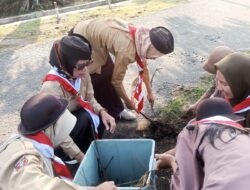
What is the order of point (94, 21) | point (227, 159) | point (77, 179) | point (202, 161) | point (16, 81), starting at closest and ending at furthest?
point (227, 159) → point (202, 161) → point (77, 179) → point (94, 21) → point (16, 81)

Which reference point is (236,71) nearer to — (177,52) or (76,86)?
(76,86)

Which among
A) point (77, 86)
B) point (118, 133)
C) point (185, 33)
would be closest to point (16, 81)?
point (118, 133)

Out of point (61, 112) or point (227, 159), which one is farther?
point (61, 112)

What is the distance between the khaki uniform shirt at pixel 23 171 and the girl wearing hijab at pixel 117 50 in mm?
1550

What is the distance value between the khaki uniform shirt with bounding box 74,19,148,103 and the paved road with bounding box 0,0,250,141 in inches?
48.2

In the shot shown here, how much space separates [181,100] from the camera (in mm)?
4469

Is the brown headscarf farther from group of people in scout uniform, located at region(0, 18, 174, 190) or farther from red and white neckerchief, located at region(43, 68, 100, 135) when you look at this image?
red and white neckerchief, located at region(43, 68, 100, 135)

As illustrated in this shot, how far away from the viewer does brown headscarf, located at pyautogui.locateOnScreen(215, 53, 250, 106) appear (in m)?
2.79

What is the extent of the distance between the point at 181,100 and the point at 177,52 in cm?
200

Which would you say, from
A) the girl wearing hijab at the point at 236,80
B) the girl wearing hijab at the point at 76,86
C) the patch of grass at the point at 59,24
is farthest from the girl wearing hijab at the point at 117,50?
the patch of grass at the point at 59,24

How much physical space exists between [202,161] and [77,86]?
5.04 ft

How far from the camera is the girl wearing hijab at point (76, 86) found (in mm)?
2947

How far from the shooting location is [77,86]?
3.20 meters

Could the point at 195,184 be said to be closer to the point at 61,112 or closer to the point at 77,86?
the point at 61,112
